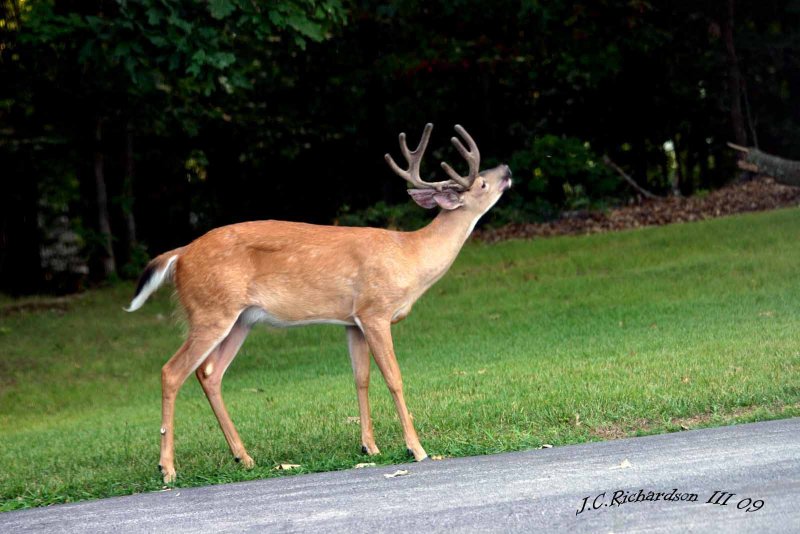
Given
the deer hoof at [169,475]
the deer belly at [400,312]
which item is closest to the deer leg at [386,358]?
the deer belly at [400,312]

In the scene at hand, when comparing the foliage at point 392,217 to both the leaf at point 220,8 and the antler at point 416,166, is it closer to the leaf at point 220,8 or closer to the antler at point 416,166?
A: the leaf at point 220,8

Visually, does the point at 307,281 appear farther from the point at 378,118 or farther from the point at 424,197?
the point at 378,118

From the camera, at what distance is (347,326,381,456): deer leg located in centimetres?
837

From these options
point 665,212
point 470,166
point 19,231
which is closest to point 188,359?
point 470,166

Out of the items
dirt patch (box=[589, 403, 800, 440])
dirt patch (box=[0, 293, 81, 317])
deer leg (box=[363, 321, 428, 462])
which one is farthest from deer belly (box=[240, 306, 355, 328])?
dirt patch (box=[0, 293, 81, 317])

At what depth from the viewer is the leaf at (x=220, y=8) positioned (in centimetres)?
1379

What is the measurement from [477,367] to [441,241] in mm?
3627

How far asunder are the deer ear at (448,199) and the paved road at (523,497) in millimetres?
1814

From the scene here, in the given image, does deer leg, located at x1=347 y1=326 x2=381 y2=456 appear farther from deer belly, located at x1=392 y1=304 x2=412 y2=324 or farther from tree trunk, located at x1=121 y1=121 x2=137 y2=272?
tree trunk, located at x1=121 y1=121 x2=137 y2=272

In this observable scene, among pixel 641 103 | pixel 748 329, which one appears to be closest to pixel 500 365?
pixel 748 329

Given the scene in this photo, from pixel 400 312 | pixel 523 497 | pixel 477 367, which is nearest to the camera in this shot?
pixel 523 497

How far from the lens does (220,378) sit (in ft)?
28.3

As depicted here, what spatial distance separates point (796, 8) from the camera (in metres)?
22.6

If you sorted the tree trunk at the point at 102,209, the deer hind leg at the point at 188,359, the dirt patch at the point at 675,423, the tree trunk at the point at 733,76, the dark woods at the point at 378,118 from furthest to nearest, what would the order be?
the tree trunk at the point at 733,76
the dark woods at the point at 378,118
the tree trunk at the point at 102,209
the dirt patch at the point at 675,423
the deer hind leg at the point at 188,359
